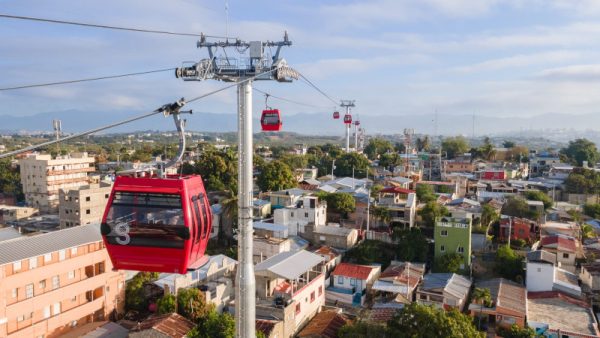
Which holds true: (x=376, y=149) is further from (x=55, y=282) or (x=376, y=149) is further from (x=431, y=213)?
(x=55, y=282)

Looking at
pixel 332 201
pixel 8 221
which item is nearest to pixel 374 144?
pixel 332 201

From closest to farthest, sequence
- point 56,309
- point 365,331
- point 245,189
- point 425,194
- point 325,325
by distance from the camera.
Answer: point 245,189 < point 365,331 < point 325,325 < point 56,309 < point 425,194

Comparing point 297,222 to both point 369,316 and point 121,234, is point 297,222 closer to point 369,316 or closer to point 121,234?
point 369,316

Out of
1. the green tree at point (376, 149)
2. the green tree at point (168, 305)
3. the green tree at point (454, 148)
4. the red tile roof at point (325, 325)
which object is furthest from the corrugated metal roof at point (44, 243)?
the green tree at point (454, 148)

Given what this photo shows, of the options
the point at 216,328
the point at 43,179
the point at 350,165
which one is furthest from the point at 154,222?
the point at 350,165

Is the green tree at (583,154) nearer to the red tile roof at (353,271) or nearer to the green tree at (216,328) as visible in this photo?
the red tile roof at (353,271)

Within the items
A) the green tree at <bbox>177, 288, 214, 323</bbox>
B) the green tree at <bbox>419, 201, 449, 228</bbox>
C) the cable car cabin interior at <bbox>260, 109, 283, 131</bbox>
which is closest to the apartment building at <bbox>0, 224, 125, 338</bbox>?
the green tree at <bbox>177, 288, 214, 323</bbox>
